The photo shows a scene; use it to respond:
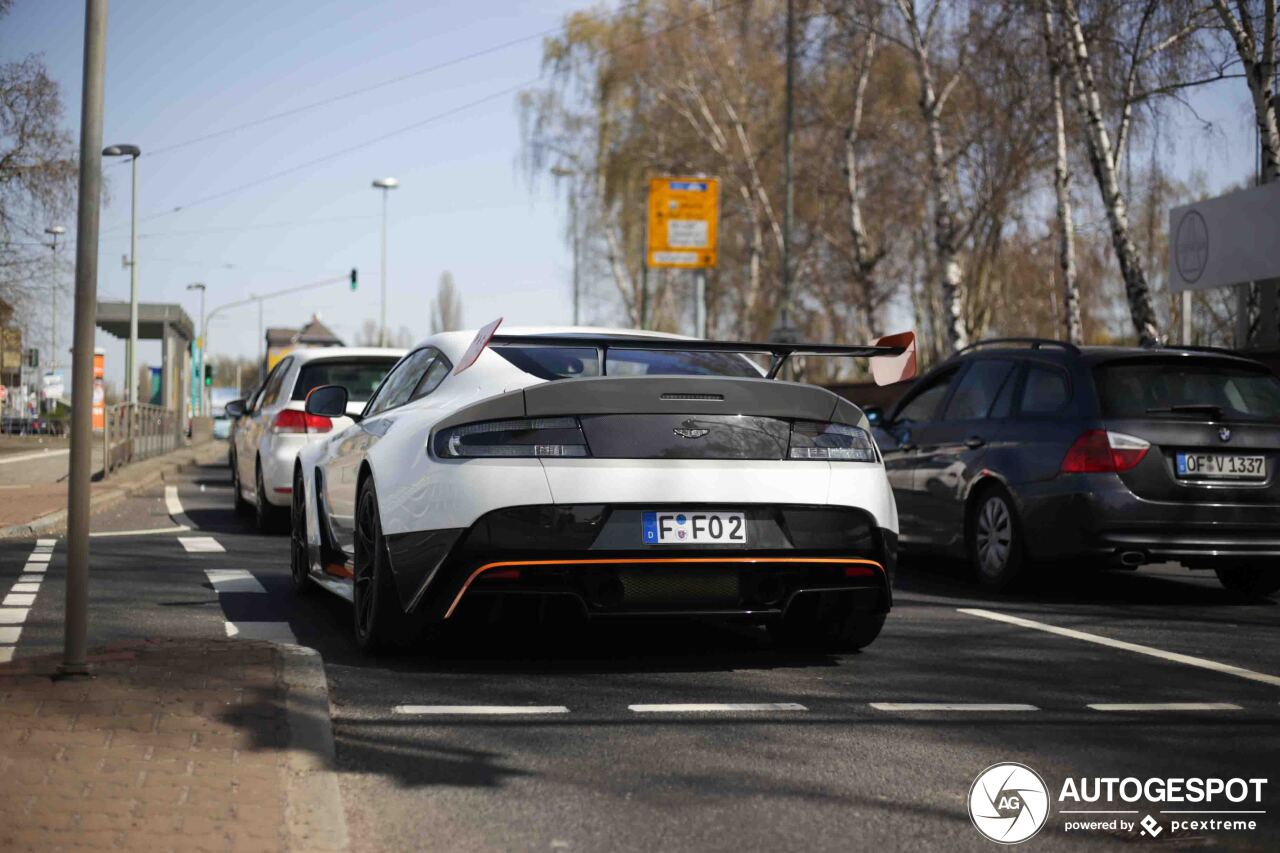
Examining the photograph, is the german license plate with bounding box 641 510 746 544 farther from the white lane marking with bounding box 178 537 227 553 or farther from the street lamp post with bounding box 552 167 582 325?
the street lamp post with bounding box 552 167 582 325

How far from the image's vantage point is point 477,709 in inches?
227

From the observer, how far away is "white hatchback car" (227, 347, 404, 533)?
13.6 meters

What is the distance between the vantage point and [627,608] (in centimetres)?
629

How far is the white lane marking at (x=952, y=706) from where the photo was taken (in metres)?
5.87

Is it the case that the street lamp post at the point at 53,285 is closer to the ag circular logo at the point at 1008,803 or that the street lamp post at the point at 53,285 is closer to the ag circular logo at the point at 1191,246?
the ag circular logo at the point at 1191,246

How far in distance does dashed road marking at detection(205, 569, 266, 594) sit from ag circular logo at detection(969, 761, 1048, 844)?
5.58m

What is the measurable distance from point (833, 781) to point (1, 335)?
1395 inches

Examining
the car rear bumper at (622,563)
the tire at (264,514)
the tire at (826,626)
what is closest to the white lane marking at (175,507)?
the tire at (264,514)

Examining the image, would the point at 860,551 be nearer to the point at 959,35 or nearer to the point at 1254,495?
the point at 1254,495

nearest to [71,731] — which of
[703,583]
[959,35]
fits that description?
[703,583]

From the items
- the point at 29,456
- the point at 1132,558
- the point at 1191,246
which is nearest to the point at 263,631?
the point at 1132,558

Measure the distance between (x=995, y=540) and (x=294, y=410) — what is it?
19.9 ft

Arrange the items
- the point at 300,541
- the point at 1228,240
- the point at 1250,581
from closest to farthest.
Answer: the point at 300,541, the point at 1250,581, the point at 1228,240

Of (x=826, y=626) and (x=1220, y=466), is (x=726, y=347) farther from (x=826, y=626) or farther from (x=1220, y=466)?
(x=1220, y=466)
